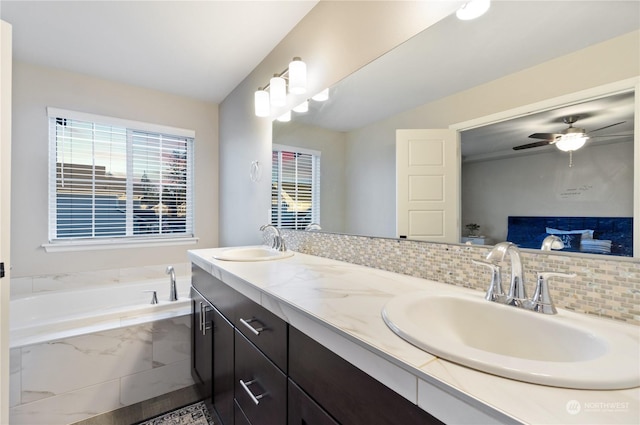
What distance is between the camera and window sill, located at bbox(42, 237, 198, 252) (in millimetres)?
2387

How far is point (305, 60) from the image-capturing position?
183cm

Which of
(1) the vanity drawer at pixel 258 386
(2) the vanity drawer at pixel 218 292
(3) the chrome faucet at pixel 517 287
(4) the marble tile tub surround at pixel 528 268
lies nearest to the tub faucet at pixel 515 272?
(3) the chrome faucet at pixel 517 287

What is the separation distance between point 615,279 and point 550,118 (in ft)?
1.48

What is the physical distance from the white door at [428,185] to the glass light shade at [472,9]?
39cm

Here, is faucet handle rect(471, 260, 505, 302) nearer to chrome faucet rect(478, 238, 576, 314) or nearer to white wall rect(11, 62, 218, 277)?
chrome faucet rect(478, 238, 576, 314)

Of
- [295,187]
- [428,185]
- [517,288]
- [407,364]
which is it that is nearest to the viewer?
[407,364]

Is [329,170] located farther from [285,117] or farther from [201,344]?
[201,344]

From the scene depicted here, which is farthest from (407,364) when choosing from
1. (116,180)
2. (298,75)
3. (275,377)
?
(116,180)

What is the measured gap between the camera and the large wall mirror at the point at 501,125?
705 millimetres

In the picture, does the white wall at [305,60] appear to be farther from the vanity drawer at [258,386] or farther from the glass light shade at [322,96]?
the vanity drawer at [258,386]

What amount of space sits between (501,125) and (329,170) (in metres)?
0.94

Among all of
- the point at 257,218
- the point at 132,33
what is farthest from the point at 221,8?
the point at 257,218
